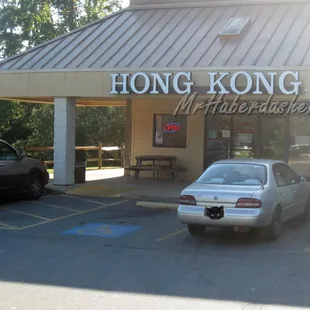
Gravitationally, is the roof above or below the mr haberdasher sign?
above

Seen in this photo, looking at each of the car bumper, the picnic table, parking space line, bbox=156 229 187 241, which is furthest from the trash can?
the car bumper

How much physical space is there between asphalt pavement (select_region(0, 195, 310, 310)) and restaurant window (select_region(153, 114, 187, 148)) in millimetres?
8385

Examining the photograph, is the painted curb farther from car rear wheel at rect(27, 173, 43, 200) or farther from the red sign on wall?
the red sign on wall

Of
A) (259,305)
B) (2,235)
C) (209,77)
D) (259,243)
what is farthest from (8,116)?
(259,305)

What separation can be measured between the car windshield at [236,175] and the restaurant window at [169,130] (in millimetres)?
10015

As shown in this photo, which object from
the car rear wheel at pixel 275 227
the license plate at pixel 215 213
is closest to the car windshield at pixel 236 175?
the car rear wheel at pixel 275 227

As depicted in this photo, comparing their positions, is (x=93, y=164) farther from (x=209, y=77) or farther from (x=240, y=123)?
(x=209, y=77)

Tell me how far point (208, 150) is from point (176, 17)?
5036mm

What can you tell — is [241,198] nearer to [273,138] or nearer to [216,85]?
[216,85]

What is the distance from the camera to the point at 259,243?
369 inches

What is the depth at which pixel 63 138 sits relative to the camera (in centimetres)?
1711

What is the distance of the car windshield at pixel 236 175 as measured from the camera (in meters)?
9.84

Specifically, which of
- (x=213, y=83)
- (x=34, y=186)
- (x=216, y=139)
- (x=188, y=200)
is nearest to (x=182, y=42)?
(x=213, y=83)

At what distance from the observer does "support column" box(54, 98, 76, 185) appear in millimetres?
17109
